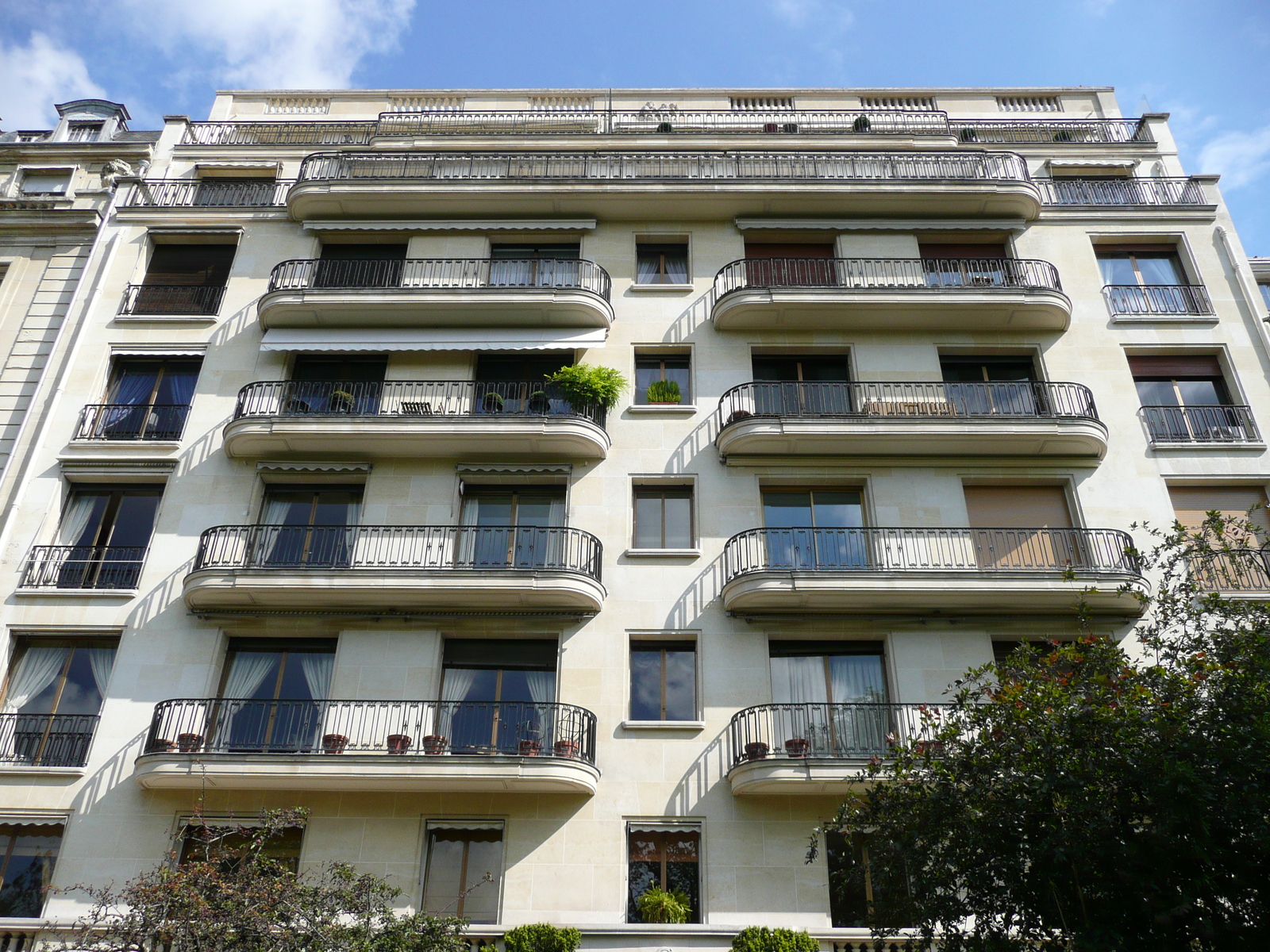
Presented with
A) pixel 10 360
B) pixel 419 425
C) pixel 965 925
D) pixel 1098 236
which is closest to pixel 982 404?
pixel 1098 236

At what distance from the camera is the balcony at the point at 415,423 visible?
18.2 meters

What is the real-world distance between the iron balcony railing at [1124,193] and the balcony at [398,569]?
46.4 ft

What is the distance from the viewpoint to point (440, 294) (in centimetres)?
1989

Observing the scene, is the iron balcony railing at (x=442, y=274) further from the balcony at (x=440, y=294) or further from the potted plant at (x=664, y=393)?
the potted plant at (x=664, y=393)

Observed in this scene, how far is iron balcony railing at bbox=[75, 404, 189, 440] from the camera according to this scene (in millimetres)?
19188

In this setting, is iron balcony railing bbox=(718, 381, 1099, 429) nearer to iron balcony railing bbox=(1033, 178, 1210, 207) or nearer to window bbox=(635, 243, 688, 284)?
window bbox=(635, 243, 688, 284)

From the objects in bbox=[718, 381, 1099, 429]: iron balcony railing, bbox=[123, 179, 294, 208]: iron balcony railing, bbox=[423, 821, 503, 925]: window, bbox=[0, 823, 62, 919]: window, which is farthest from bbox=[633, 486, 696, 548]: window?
bbox=[123, 179, 294, 208]: iron balcony railing

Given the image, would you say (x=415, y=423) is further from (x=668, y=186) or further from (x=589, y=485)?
(x=668, y=186)

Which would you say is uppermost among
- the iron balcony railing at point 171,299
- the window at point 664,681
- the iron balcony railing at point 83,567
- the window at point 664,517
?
the iron balcony railing at point 171,299

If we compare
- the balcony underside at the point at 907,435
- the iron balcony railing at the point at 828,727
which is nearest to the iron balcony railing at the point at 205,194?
the balcony underside at the point at 907,435

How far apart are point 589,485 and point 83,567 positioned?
374 inches

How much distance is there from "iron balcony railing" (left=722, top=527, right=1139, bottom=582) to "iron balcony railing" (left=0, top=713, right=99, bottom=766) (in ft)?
36.8

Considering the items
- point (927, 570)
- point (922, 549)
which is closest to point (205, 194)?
point (922, 549)

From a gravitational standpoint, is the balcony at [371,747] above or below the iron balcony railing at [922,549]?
below
